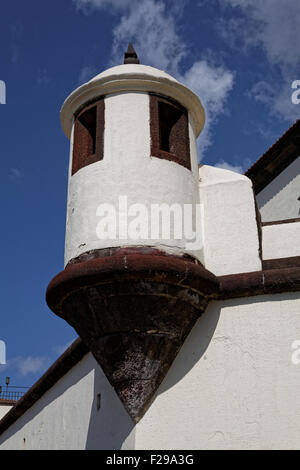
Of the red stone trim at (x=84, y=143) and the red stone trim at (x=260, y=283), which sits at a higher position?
the red stone trim at (x=84, y=143)

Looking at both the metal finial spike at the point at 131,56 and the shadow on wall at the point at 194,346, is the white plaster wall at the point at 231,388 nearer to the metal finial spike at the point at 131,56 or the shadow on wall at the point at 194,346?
the shadow on wall at the point at 194,346

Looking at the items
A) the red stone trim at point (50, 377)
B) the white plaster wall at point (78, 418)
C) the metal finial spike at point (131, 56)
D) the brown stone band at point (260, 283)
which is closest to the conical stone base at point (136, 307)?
the brown stone band at point (260, 283)

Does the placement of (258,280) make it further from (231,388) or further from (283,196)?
(283,196)

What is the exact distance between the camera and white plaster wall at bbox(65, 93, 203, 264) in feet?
19.2

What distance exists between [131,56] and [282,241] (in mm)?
3016

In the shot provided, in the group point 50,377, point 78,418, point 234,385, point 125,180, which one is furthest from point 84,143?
point 50,377

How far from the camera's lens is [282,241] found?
6082 mm

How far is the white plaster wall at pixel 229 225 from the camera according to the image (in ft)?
19.5

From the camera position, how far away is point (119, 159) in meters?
6.07

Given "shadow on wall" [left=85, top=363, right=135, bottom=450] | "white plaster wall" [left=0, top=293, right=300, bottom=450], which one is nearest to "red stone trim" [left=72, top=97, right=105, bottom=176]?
"white plaster wall" [left=0, top=293, right=300, bottom=450]

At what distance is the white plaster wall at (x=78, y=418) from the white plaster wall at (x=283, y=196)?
5198mm
